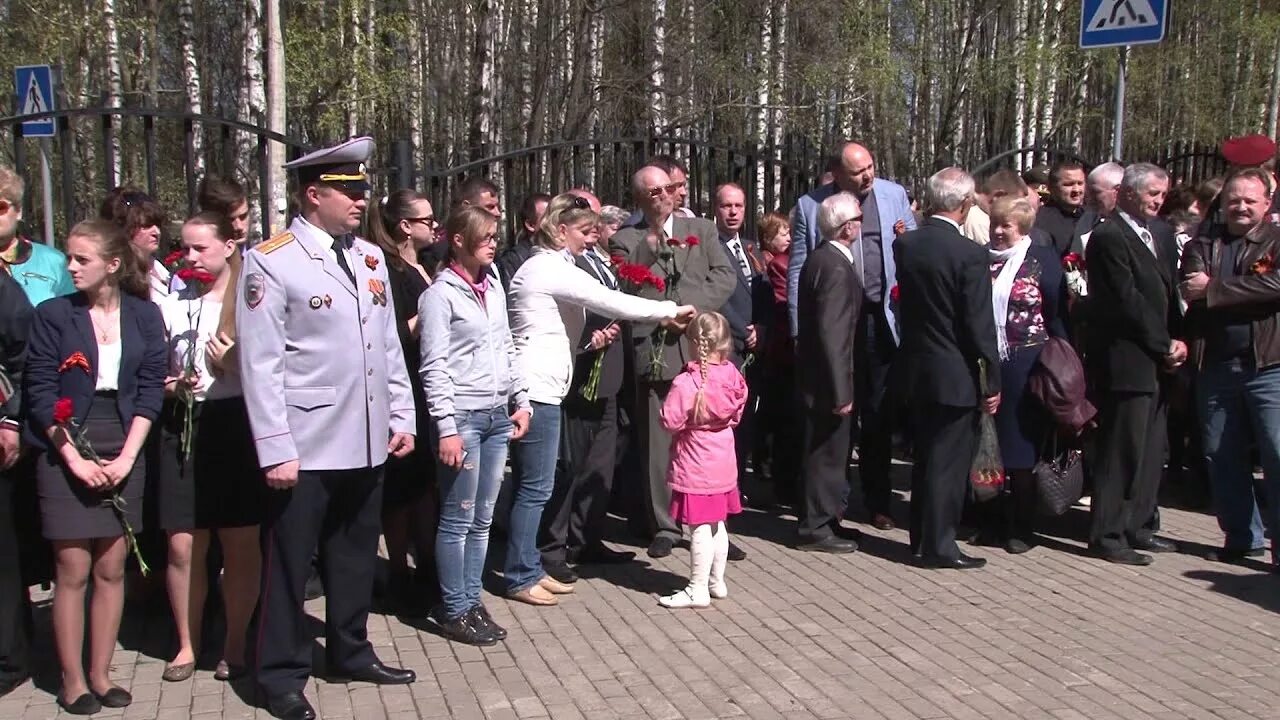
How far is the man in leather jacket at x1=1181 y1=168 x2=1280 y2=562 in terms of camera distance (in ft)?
20.8

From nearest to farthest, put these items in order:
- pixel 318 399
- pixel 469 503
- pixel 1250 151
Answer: pixel 318 399 → pixel 469 503 → pixel 1250 151

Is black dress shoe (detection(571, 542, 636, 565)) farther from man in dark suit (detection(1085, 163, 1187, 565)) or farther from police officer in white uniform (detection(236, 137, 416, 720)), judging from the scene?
man in dark suit (detection(1085, 163, 1187, 565))

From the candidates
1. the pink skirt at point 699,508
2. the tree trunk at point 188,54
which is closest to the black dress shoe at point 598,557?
the pink skirt at point 699,508

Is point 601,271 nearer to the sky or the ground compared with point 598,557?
nearer to the sky

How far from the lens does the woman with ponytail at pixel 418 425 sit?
547cm

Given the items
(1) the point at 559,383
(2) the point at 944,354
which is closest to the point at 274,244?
(1) the point at 559,383

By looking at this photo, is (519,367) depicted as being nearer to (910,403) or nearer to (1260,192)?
(910,403)

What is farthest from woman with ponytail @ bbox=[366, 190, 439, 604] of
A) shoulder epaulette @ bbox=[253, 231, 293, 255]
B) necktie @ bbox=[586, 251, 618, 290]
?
shoulder epaulette @ bbox=[253, 231, 293, 255]

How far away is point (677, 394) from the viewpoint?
18.7 ft

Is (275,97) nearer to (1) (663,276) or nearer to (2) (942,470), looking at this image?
(1) (663,276)

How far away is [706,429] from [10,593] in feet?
9.45

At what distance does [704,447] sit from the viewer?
5727 mm

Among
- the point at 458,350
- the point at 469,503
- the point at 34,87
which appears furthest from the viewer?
the point at 34,87

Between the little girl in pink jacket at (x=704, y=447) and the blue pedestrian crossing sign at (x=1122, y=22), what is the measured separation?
4.21 m
